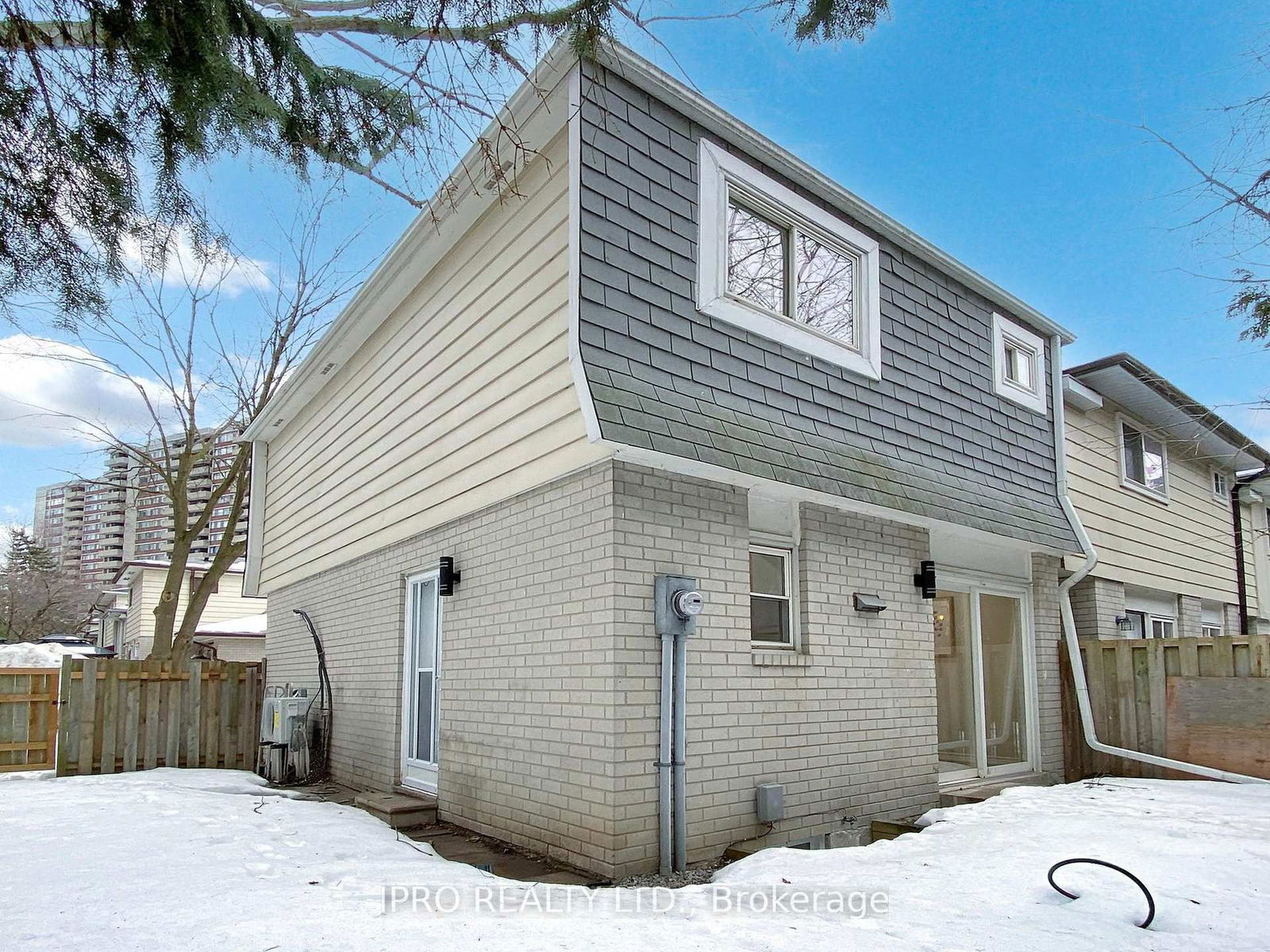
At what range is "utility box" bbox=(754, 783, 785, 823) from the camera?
5.60m

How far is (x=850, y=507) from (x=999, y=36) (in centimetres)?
349

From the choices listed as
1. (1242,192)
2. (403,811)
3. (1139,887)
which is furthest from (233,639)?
(1242,192)

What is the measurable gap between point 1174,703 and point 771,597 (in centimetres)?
433

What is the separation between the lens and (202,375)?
1825 centimetres

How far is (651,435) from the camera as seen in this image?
4.94 metres

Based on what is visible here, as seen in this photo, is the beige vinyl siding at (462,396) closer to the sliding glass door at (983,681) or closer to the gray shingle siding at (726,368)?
the gray shingle siding at (726,368)

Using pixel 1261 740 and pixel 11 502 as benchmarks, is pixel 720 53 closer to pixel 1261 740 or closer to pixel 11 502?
pixel 1261 740

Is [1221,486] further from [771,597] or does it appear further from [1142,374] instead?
[771,597]

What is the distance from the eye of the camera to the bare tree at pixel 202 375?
1700cm

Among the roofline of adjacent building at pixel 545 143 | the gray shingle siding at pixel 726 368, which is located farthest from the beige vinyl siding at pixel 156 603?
the gray shingle siding at pixel 726 368

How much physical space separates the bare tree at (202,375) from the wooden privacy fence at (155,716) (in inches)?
289

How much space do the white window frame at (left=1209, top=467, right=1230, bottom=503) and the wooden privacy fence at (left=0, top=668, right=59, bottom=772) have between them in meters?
15.9

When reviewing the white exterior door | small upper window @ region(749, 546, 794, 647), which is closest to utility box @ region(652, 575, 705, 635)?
small upper window @ region(749, 546, 794, 647)

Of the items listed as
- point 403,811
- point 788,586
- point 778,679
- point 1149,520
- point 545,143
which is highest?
point 545,143
